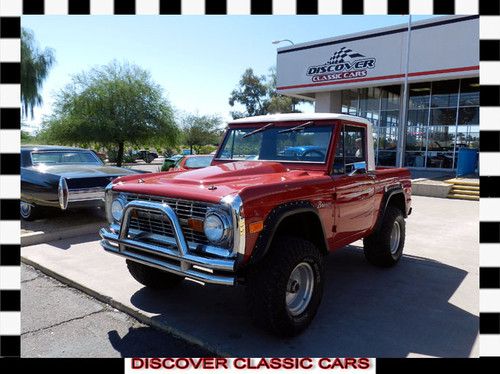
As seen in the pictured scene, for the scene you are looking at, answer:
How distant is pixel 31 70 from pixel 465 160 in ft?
88.0

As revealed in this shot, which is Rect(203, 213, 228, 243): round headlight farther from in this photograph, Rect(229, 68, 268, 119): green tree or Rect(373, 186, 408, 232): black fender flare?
Rect(229, 68, 268, 119): green tree

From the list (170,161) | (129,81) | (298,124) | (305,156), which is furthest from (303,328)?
(129,81)

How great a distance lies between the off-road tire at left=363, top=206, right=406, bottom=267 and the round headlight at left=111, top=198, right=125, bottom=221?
291 centimetres

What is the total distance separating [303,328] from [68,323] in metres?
2.03

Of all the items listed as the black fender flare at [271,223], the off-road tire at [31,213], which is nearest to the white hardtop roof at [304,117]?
the black fender flare at [271,223]

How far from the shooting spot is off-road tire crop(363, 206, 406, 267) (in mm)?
4641

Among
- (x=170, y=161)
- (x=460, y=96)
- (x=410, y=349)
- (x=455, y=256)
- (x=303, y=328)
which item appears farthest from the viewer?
(x=170, y=161)

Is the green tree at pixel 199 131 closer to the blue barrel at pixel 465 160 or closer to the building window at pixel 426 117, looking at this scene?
the building window at pixel 426 117

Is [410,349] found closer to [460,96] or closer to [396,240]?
[396,240]

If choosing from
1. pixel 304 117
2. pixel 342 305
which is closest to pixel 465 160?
pixel 304 117

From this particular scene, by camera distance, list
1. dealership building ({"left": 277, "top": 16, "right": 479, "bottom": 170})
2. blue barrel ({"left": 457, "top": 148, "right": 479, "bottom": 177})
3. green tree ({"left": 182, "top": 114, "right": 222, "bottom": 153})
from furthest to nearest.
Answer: green tree ({"left": 182, "top": 114, "right": 222, "bottom": 153}) → dealership building ({"left": 277, "top": 16, "right": 479, "bottom": 170}) → blue barrel ({"left": 457, "top": 148, "right": 479, "bottom": 177})

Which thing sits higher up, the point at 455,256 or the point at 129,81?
the point at 129,81

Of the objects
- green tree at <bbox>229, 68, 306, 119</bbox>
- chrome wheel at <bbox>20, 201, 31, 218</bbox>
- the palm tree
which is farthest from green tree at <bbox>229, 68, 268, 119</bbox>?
chrome wheel at <bbox>20, 201, 31, 218</bbox>

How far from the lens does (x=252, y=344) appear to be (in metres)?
2.94
